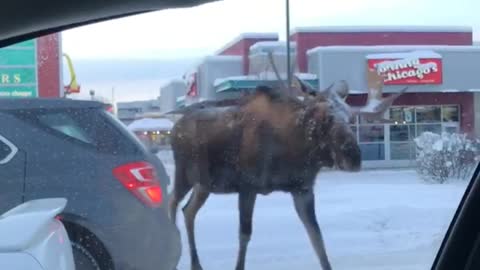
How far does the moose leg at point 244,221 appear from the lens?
16.7 feet

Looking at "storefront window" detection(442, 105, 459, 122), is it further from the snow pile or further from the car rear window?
the car rear window

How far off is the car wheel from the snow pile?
67cm


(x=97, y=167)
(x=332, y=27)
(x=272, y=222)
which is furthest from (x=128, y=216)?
(x=332, y=27)

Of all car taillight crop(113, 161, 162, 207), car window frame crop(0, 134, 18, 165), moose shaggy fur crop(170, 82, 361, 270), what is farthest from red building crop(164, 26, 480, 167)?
car window frame crop(0, 134, 18, 165)

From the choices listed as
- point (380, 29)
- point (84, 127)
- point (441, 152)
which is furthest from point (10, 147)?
point (441, 152)

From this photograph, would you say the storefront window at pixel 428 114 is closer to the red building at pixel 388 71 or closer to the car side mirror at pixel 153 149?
the red building at pixel 388 71

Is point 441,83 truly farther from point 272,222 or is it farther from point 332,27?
point 272,222

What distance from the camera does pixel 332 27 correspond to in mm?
5102

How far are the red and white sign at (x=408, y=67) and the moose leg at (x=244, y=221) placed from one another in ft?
3.21

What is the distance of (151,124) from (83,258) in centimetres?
79

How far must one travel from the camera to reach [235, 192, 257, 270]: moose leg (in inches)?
200

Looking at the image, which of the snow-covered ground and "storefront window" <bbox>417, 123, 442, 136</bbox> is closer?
the snow-covered ground

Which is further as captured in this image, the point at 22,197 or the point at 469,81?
the point at 469,81

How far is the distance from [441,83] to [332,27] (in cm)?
86
